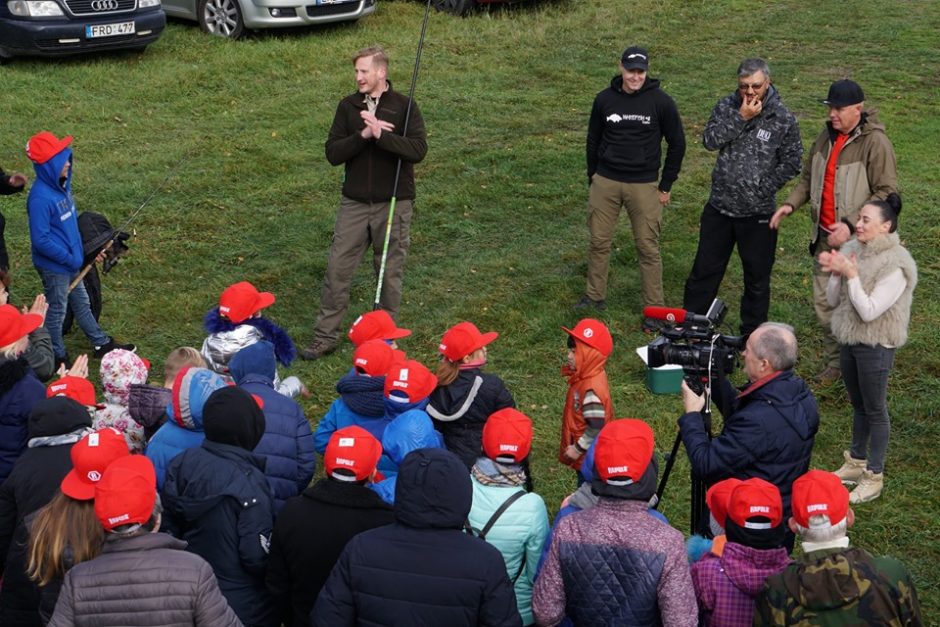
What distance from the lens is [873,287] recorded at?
6.48m

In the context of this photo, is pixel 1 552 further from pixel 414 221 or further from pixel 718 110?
pixel 414 221

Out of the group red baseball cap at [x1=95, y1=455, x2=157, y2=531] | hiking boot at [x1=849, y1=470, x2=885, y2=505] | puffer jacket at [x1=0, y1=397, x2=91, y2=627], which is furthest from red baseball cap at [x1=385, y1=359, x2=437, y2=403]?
hiking boot at [x1=849, y1=470, x2=885, y2=505]

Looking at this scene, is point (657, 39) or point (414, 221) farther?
point (657, 39)

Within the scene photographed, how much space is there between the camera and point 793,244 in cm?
1033

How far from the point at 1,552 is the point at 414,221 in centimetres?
630

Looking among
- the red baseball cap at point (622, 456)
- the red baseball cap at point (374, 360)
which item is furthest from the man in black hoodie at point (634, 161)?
the red baseball cap at point (622, 456)

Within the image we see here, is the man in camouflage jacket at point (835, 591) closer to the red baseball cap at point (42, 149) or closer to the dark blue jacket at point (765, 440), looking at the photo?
the dark blue jacket at point (765, 440)

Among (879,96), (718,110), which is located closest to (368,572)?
(718,110)

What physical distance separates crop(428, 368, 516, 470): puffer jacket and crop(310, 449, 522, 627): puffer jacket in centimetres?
172

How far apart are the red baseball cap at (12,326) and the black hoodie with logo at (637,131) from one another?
4.53 metres

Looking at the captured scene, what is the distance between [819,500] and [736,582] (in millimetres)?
460

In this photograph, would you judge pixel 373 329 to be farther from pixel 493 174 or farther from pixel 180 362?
pixel 493 174

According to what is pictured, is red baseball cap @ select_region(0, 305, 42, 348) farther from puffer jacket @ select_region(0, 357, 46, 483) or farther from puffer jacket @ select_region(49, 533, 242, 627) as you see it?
puffer jacket @ select_region(49, 533, 242, 627)

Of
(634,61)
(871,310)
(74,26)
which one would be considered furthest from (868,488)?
(74,26)
